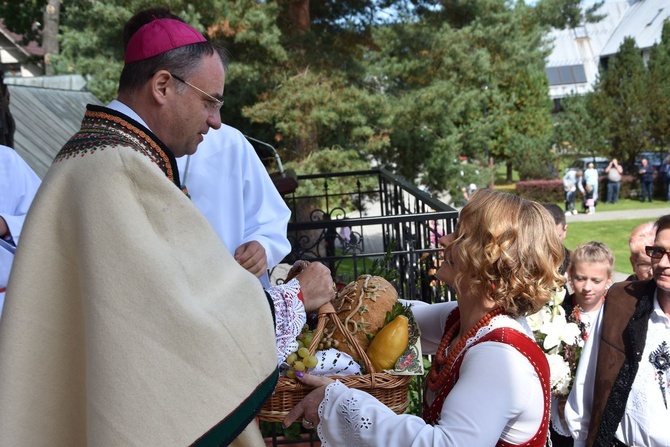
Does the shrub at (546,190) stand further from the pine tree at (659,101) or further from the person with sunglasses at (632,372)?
the person with sunglasses at (632,372)

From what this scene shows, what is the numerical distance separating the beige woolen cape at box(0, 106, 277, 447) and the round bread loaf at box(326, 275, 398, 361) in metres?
0.47

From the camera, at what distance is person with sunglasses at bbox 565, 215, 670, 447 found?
3.19 metres

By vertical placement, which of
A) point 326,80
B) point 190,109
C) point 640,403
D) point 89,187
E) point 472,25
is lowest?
point 640,403

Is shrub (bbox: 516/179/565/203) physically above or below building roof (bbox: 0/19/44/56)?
below

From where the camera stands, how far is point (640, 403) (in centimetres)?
320

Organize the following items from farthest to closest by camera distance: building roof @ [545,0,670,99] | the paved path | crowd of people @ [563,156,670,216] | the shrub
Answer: building roof @ [545,0,670,99] < the shrub < crowd of people @ [563,156,670,216] < the paved path

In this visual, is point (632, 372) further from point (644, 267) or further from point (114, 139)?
point (114, 139)

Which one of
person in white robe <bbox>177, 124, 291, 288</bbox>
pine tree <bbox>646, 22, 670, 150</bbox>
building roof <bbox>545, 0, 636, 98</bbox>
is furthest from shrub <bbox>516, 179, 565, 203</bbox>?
building roof <bbox>545, 0, 636, 98</bbox>

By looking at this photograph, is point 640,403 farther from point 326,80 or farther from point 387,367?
point 326,80

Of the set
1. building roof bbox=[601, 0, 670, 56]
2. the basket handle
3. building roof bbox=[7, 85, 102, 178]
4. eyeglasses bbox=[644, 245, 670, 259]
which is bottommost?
eyeglasses bbox=[644, 245, 670, 259]

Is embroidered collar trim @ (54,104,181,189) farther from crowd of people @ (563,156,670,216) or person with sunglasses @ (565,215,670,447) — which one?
crowd of people @ (563,156,670,216)

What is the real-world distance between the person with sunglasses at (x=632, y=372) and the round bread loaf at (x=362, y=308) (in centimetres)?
149

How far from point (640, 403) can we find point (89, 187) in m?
2.64

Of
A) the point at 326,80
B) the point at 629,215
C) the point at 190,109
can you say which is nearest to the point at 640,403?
the point at 190,109
